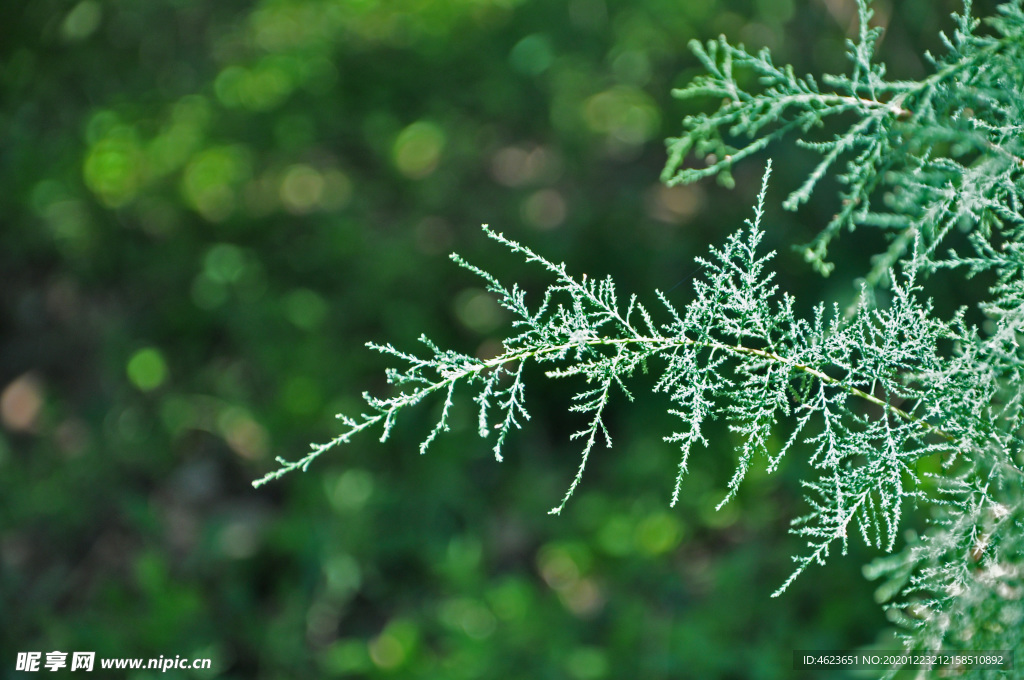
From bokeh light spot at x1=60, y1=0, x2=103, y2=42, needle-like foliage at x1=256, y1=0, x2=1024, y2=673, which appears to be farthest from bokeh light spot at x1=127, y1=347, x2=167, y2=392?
needle-like foliage at x1=256, y1=0, x2=1024, y2=673

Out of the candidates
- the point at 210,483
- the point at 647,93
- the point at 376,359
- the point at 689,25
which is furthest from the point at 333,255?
the point at 689,25

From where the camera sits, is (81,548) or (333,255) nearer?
(81,548)

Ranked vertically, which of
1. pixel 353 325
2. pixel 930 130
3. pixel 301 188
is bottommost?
pixel 353 325

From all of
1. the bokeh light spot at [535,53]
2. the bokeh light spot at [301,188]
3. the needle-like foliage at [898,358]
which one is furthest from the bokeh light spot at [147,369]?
the needle-like foliage at [898,358]

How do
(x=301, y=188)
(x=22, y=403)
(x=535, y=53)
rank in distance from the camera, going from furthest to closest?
(x=301, y=188), (x=535, y=53), (x=22, y=403)

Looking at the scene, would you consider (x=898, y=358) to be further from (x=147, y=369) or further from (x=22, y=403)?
(x=22, y=403)

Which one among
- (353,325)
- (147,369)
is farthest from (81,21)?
(353,325)

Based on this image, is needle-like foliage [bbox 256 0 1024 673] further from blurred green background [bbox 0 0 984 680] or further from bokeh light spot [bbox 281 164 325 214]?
bokeh light spot [bbox 281 164 325 214]

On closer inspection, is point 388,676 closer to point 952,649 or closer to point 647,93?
point 952,649
